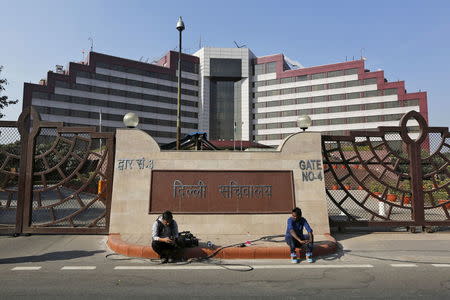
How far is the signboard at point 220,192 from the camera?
30.2 feet

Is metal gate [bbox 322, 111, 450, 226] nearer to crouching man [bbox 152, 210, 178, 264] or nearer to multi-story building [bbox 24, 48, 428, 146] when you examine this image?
crouching man [bbox 152, 210, 178, 264]

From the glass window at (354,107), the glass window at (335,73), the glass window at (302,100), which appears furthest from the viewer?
the glass window at (302,100)

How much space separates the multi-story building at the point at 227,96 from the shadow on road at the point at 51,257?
2276 inches

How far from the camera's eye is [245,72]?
72.6m

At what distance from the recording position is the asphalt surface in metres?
5.01

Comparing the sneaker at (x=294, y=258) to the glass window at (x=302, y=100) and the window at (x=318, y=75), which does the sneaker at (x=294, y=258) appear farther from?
the window at (x=318, y=75)

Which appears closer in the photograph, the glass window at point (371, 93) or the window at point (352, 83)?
the glass window at point (371, 93)

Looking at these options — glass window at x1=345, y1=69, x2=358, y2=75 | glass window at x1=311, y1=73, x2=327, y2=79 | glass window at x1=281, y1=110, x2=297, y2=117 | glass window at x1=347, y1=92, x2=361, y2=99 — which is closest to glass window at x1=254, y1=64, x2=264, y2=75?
glass window at x1=281, y1=110, x2=297, y2=117

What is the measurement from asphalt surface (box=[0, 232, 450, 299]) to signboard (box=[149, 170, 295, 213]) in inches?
85.8

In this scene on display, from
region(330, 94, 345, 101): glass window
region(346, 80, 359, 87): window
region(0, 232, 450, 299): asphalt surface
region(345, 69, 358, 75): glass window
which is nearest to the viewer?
region(0, 232, 450, 299): asphalt surface

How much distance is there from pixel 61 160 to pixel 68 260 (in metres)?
3.68

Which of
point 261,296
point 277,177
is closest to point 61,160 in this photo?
point 277,177

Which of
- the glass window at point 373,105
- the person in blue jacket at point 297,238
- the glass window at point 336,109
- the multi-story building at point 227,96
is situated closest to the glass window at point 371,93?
the multi-story building at point 227,96

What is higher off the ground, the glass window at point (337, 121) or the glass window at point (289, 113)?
the glass window at point (289, 113)
